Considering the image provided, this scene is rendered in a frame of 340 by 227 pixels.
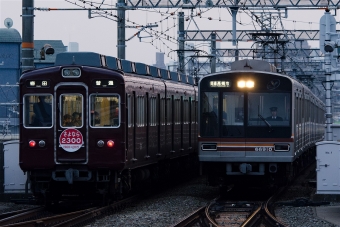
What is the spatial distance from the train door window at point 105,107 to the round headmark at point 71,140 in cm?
47

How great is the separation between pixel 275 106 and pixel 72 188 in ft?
15.5

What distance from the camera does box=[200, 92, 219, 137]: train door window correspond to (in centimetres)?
1866

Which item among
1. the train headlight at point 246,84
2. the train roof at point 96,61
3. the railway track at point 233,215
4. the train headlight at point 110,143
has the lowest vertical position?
the railway track at point 233,215

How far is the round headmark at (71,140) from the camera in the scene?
54.1ft

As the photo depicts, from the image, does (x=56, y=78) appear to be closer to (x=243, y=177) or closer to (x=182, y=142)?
(x=243, y=177)

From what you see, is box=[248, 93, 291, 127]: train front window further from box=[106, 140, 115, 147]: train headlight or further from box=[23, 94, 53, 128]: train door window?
box=[23, 94, 53, 128]: train door window

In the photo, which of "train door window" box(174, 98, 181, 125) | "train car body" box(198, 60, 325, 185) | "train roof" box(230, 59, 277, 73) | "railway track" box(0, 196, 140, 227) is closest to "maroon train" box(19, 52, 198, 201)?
"railway track" box(0, 196, 140, 227)

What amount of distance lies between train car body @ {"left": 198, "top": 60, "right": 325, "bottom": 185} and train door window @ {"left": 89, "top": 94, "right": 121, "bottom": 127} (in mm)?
2703

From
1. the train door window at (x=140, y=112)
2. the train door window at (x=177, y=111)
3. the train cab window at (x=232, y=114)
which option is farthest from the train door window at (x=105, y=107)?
the train door window at (x=177, y=111)

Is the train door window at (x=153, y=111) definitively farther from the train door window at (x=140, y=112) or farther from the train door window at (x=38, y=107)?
the train door window at (x=38, y=107)

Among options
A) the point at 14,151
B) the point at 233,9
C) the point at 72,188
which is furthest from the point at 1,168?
the point at 233,9

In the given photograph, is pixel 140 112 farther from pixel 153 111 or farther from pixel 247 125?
pixel 247 125

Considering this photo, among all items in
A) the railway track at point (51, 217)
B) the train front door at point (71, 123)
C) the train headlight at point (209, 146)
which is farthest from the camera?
the train headlight at point (209, 146)

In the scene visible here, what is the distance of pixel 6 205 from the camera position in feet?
59.2
